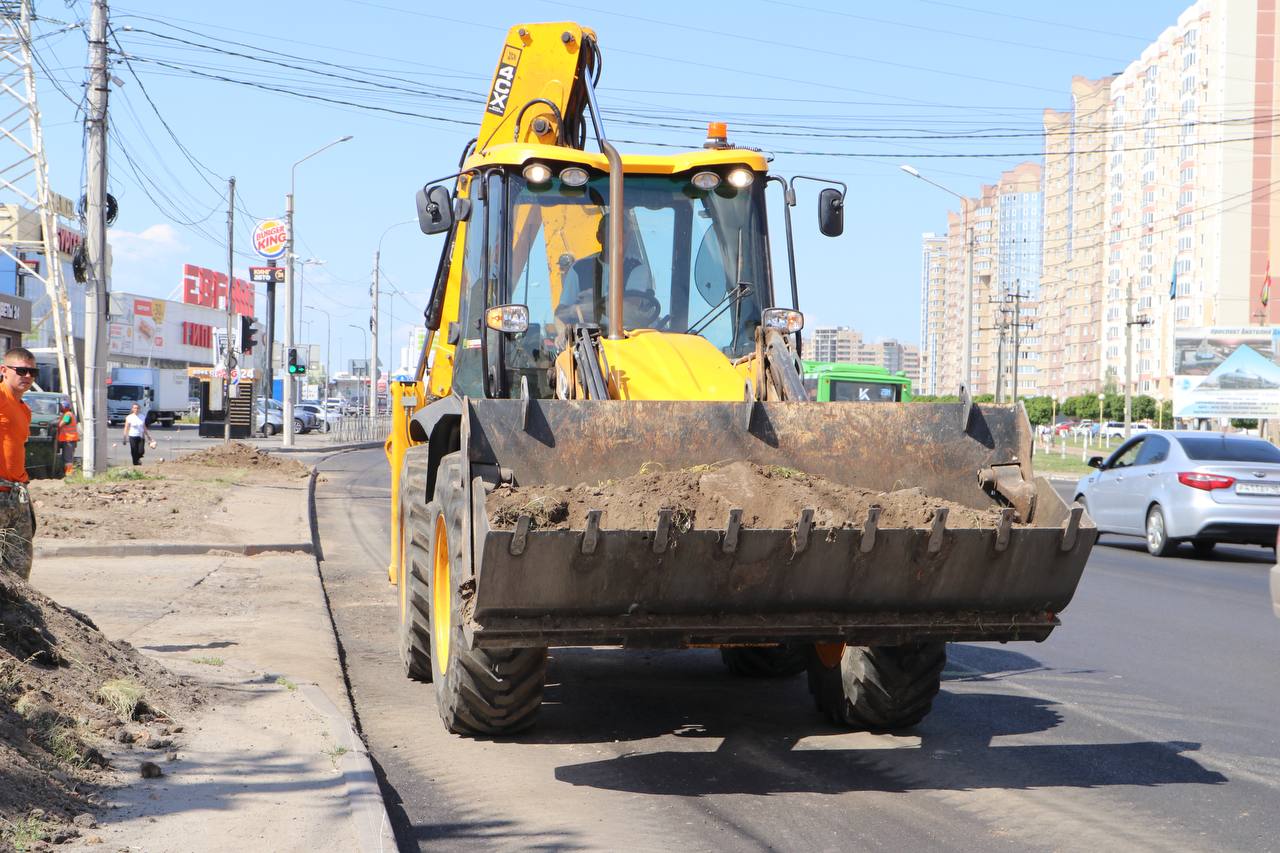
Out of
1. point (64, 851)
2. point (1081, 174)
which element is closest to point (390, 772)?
point (64, 851)

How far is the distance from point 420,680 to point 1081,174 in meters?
163

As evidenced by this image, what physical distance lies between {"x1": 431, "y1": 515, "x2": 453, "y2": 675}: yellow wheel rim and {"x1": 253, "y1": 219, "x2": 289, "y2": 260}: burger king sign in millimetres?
46512

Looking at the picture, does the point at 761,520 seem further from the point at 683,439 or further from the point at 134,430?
the point at 134,430

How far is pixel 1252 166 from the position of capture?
112250 mm

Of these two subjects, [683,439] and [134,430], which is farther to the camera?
[134,430]

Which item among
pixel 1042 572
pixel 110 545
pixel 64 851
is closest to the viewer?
pixel 64 851

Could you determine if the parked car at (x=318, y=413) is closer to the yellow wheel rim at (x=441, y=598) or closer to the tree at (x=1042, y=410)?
the tree at (x=1042, y=410)

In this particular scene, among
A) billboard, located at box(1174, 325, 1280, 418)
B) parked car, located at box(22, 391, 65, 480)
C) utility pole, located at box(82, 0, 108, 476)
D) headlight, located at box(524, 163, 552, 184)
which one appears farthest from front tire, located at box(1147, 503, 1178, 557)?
billboard, located at box(1174, 325, 1280, 418)

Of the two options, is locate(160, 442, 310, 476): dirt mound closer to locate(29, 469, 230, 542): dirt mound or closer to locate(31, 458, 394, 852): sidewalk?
locate(29, 469, 230, 542): dirt mound

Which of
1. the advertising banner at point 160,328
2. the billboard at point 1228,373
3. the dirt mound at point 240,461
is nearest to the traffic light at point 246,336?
the dirt mound at point 240,461

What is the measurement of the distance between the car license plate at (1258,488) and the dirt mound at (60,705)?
1355 cm

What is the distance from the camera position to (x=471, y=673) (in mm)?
6609

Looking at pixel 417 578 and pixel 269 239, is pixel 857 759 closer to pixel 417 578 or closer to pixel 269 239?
pixel 417 578

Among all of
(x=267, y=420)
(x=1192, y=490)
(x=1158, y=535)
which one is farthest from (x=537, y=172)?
(x=267, y=420)
